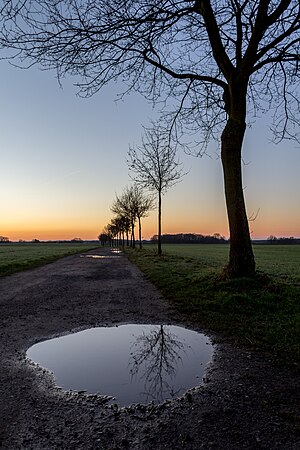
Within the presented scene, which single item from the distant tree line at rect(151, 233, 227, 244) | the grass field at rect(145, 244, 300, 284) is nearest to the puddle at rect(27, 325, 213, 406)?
the grass field at rect(145, 244, 300, 284)

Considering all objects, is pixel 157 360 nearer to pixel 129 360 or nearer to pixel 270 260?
pixel 129 360

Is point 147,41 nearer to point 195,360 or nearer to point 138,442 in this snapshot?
point 195,360

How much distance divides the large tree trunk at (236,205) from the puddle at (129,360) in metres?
3.95

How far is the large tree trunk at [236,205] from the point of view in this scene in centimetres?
1009

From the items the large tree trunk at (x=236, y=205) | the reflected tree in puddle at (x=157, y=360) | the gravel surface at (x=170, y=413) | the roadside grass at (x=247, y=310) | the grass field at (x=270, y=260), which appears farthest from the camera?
the grass field at (x=270, y=260)

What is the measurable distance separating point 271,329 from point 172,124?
28.0 feet

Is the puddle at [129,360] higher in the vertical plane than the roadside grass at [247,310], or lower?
lower

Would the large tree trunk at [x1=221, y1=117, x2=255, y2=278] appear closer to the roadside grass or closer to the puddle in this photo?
the roadside grass

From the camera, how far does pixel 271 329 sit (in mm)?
6246

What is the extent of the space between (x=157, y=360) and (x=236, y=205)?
6.13 m

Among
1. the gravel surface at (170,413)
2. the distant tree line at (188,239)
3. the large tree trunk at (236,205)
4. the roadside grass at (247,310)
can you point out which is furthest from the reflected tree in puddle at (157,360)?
the distant tree line at (188,239)

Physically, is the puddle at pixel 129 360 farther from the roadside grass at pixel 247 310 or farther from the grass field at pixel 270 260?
the grass field at pixel 270 260

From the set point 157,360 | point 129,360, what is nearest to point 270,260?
point 157,360

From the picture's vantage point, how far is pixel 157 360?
5.08 m
